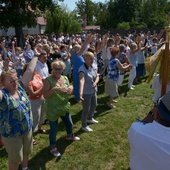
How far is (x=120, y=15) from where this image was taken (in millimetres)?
63281

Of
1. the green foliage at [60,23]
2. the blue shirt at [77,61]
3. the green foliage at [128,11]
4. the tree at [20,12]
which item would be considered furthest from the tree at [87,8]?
the blue shirt at [77,61]

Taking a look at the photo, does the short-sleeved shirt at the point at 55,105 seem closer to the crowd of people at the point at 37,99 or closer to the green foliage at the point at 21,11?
the crowd of people at the point at 37,99

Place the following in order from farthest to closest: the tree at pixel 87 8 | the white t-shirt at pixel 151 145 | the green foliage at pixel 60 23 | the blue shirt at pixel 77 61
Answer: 1. the tree at pixel 87 8
2. the green foliage at pixel 60 23
3. the blue shirt at pixel 77 61
4. the white t-shirt at pixel 151 145

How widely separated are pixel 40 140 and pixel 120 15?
61.9 meters

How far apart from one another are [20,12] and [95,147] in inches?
777

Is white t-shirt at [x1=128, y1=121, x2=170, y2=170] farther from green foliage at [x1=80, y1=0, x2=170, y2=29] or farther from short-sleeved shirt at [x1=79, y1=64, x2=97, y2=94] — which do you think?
green foliage at [x1=80, y1=0, x2=170, y2=29]

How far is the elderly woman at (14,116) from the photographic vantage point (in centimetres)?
315

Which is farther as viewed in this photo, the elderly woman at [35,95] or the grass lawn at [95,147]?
the elderly woman at [35,95]

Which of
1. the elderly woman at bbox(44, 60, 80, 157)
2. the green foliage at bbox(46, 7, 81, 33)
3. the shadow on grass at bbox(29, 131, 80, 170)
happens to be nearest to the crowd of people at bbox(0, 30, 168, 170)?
the elderly woman at bbox(44, 60, 80, 157)

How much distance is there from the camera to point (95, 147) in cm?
475

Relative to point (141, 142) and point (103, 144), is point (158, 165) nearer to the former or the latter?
point (141, 142)

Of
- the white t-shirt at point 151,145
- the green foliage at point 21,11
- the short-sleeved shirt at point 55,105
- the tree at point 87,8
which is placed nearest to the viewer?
the white t-shirt at point 151,145

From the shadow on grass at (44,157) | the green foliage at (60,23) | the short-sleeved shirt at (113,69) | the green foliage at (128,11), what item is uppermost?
the green foliage at (128,11)

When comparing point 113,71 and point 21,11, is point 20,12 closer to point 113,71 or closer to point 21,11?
point 21,11
